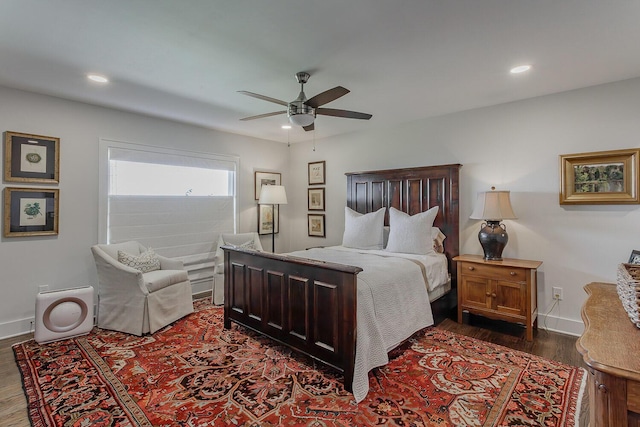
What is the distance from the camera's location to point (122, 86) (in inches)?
120

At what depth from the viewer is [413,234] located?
3670 mm

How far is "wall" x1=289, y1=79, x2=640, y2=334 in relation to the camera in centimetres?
297

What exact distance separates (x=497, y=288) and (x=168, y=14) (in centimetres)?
367

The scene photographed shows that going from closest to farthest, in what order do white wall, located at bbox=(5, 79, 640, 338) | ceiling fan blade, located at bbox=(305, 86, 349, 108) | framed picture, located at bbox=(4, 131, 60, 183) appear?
1. ceiling fan blade, located at bbox=(305, 86, 349, 108)
2. white wall, located at bbox=(5, 79, 640, 338)
3. framed picture, located at bbox=(4, 131, 60, 183)

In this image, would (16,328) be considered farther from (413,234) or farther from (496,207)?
(496,207)

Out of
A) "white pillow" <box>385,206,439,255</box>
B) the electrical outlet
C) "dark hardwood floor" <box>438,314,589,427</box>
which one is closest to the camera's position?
"dark hardwood floor" <box>438,314,589,427</box>

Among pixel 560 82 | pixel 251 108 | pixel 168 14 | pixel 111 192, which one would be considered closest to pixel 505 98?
pixel 560 82

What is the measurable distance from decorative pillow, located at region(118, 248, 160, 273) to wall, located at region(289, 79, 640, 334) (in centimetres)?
358

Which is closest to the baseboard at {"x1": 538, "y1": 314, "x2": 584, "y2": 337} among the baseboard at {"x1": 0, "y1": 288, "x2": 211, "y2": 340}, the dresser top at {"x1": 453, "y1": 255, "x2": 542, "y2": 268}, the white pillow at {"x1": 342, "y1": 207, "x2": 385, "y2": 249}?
the dresser top at {"x1": 453, "y1": 255, "x2": 542, "y2": 268}

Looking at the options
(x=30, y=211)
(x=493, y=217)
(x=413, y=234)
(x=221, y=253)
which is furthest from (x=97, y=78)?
(x=493, y=217)

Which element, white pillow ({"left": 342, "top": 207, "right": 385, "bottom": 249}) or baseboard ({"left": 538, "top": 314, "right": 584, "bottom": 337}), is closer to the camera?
baseboard ({"left": 538, "top": 314, "right": 584, "bottom": 337})

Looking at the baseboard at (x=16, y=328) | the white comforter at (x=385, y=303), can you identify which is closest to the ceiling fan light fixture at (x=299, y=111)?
the white comforter at (x=385, y=303)

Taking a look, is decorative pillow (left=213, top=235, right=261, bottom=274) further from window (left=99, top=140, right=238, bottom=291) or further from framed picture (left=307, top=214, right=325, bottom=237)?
framed picture (left=307, top=214, right=325, bottom=237)

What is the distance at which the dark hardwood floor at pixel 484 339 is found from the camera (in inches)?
77.4
